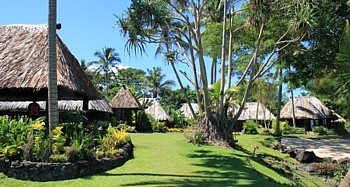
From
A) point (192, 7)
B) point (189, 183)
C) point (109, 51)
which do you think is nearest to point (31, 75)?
point (189, 183)

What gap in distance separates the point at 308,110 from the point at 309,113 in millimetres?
640

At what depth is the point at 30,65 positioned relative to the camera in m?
12.2

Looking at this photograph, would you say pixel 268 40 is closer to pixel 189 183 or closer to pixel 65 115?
pixel 65 115

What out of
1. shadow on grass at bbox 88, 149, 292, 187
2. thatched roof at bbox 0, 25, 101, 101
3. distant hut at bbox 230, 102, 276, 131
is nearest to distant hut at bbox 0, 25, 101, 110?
thatched roof at bbox 0, 25, 101, 101

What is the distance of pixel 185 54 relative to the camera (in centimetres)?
2134

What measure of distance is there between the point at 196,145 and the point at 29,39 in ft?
29.8

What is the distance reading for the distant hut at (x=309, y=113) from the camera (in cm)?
4447

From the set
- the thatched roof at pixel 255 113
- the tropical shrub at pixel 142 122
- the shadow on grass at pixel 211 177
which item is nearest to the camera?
the shadow on grass at pixel 211 177

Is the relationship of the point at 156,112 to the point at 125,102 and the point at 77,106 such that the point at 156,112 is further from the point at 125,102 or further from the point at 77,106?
the point at 77,106

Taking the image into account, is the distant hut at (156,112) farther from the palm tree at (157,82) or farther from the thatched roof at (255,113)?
the palm tree at (157,82)

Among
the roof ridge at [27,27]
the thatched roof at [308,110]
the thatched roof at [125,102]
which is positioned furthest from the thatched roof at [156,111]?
the roof ridge at [27,27]

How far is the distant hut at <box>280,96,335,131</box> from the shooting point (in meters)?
44.5

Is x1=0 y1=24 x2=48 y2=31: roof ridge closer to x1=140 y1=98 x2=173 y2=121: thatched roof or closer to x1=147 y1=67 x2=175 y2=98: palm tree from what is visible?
x1=140 y1=98 x2=173 y2=121: thatched roof

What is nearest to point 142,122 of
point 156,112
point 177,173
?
point 156,112
